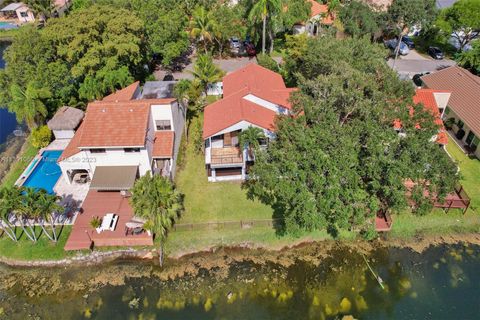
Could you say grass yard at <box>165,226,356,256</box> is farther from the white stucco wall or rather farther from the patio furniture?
the white stucco wall

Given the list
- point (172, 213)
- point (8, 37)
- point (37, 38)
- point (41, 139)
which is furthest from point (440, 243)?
point (8, 37)

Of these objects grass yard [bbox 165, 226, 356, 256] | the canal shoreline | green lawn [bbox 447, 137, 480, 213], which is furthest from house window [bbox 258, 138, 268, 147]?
green lawn [bbox 447, 137, 480, 213]

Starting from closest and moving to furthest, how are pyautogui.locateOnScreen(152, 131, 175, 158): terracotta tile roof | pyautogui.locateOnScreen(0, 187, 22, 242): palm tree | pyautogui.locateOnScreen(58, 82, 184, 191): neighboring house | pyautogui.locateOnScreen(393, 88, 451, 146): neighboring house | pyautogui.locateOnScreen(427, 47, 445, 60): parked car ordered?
pyautogui.locateOnScreen(0, 187, 22, 242): palm tree → pyautogui.locateOnScreen(58, 82, 184, 191): neighboring house → pyautogui.locateOnScreen(152, 131, 175, 158): terracotta tile roof → pyautogui.locateOnScreen(393, 88, 451, 146): neighboring house → pyautogui.locateOnScreen(427, 47, 445, 60): parked car

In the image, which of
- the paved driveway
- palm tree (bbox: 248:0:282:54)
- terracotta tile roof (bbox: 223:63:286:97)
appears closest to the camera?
terracotta tile roof (bbox: 223:63:286:97)

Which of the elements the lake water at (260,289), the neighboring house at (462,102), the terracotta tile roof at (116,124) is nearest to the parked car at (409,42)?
the neighboring house at (462,102)

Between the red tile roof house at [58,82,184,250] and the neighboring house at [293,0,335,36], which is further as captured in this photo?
the neighboring house at [293,0,335,36]

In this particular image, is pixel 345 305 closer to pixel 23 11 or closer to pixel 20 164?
pixel 20 164
